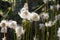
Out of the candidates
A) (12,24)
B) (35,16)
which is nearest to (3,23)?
(12,24)

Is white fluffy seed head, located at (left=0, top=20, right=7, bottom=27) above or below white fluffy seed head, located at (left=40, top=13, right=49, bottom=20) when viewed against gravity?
below

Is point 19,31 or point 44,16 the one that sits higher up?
point 44,16

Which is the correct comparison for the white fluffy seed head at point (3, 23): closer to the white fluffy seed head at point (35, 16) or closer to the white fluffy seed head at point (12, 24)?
the white fluffy seed head at point (12, 24)

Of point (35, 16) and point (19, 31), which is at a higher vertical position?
point (35, 16)

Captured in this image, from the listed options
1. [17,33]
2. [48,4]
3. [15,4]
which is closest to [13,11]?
[15,4]

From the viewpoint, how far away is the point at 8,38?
5.15 feet

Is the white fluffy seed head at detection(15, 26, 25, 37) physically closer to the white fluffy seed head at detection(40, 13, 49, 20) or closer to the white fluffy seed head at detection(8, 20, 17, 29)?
the white fluffy seed head at detection(8, 20, 17, 29)

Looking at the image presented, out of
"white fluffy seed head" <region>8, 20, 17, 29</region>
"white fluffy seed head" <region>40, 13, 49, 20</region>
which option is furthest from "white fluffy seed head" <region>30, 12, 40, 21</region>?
"white fluffy seed head" <region>8, 20, 17, 29</region>

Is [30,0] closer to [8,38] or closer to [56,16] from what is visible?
[56,16]

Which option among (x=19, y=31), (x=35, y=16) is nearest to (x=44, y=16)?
(x=35, y=16)

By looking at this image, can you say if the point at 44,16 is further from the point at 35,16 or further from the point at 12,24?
the point at 12,24

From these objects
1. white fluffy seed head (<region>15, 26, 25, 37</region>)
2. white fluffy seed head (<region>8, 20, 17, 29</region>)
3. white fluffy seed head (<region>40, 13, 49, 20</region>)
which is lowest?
white fluffy seed head (<region>15, 26, 25, 37</region>)

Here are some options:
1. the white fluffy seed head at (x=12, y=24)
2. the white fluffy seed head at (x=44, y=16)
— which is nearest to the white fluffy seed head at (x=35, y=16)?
the white fluffy seed head at (x=44, y=16)

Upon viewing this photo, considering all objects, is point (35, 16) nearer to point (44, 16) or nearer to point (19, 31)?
point (44, 16)
